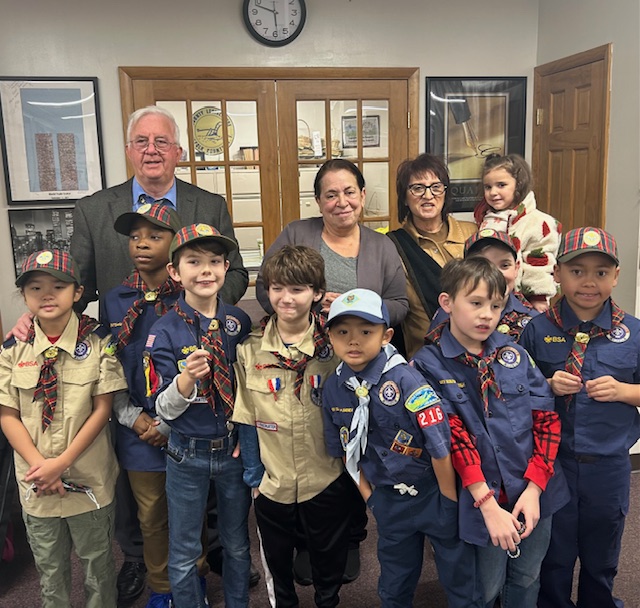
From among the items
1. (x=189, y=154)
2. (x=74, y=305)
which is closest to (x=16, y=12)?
(x=189, y=154)

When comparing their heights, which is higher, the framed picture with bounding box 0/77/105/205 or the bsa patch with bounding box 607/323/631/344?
the framed picture with bounding box 0/77/105/205

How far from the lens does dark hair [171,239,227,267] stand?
66.2 inches

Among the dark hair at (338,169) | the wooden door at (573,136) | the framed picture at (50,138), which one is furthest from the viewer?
the framed picture at (50,138)

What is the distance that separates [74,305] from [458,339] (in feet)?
3.89

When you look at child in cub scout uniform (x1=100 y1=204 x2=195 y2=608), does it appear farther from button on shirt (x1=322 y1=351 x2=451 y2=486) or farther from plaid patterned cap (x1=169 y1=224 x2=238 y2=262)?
button on shirt (x1=322 y1=351 x2=451 y2=486)

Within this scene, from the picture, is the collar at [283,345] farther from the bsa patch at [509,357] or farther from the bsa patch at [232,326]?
the bsa patch at [509,357]

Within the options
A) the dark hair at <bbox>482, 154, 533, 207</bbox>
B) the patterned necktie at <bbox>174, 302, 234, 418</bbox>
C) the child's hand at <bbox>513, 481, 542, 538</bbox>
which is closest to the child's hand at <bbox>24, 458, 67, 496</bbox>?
the patterned necktie at <bbox>174, 302, 234, 418</bbox>

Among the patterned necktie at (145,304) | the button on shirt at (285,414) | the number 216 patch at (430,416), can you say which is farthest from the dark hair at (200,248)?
the number 216 patch at (430,416)

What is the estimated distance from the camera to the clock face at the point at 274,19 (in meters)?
3.84

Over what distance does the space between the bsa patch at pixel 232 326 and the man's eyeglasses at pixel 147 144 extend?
2.17 feet

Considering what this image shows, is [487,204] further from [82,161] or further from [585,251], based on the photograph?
[82,161]

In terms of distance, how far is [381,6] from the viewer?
Result: 404 centimetres

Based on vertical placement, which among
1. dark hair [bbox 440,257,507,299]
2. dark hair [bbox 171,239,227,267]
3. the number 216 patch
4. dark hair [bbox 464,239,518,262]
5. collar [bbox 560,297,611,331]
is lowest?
the number 216 patch

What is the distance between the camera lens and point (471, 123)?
4.28m
